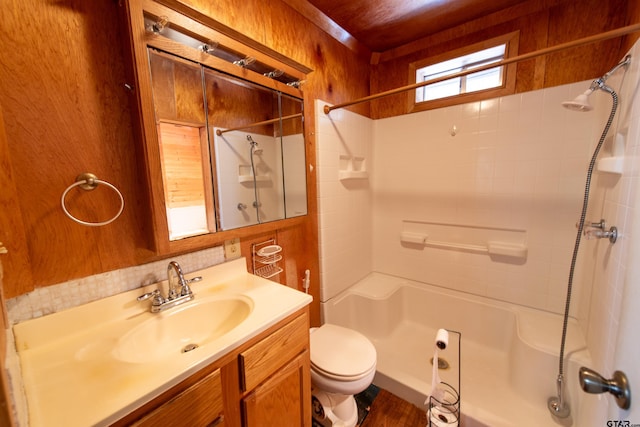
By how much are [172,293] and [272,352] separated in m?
0.48

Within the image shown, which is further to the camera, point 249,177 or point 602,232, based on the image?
point 249,177

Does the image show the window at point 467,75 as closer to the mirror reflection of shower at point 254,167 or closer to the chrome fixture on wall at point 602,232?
the chrome fixture on wall at point 602,232

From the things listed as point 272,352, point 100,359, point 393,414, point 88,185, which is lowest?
point 393,414

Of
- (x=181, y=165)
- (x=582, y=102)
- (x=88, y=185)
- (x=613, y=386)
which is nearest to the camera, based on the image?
(x=613, y=386)

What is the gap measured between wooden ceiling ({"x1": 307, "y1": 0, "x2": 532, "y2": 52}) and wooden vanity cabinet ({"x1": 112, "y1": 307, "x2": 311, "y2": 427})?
1.88 m

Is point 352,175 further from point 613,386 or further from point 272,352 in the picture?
point 613,386

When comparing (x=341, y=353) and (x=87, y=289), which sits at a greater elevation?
(x=87, y=289)

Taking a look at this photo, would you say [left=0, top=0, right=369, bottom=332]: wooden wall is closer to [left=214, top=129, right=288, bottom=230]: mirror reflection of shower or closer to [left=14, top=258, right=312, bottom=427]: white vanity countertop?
[left=14, top=258, right=312, bottom=427]: white vanity countertop

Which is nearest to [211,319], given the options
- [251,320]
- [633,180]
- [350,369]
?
[251,320]

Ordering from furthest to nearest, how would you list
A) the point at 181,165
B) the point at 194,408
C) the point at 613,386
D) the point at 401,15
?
the point at 401,15 < the point at 181,165 < the point at 194,408 < the point at 613,386

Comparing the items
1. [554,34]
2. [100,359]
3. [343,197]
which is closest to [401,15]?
[554,34]

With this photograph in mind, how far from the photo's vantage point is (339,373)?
4.05ft

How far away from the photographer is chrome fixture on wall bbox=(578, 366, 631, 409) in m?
0.51

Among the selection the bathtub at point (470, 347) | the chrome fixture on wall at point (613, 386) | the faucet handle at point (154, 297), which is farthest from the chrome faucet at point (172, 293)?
the chrome fixture on wall at point (613, 386)
